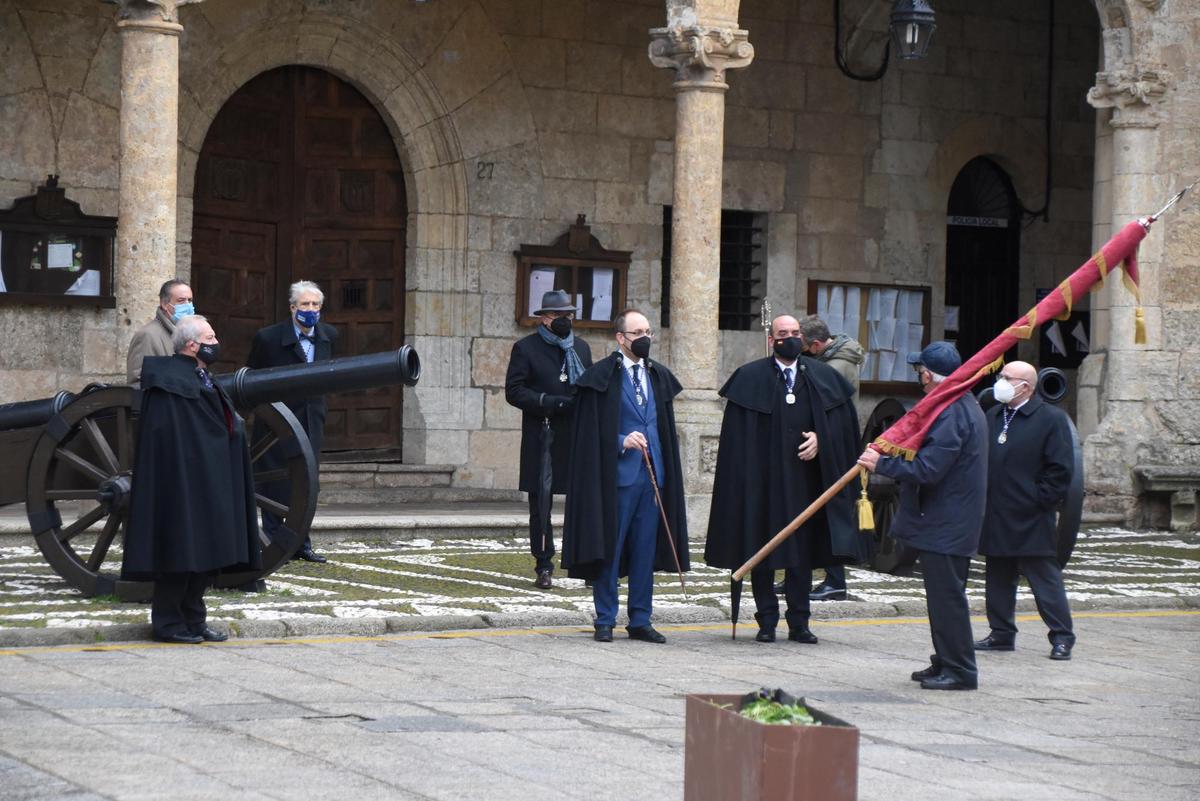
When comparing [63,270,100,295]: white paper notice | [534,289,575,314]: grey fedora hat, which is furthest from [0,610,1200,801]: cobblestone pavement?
[63,270,100,295]: white paper notice

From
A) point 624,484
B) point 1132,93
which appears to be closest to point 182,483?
point 624,484

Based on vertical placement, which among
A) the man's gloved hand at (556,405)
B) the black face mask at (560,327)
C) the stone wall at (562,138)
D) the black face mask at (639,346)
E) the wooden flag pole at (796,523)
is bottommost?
the wooden flag pole at (796,523)

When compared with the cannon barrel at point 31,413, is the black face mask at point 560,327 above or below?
above

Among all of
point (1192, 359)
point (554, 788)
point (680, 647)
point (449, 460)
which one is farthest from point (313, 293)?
point (1192, 359)

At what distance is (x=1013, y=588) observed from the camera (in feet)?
34.8

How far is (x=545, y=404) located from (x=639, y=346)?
176 cm

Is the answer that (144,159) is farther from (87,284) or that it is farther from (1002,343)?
(1002,343)

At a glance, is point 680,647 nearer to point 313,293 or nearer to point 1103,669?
point 1103,669

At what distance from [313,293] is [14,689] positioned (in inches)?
190

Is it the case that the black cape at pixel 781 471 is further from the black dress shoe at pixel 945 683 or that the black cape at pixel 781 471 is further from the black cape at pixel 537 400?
Answer: the black cape at pixel 537 400

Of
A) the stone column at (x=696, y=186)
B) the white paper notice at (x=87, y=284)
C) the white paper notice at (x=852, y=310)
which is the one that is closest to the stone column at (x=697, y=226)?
the stone column at (x=696, y=186)

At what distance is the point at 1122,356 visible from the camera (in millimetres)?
16938

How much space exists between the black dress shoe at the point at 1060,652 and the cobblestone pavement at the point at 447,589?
1767 millimetres

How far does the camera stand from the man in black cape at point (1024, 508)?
1043cm
